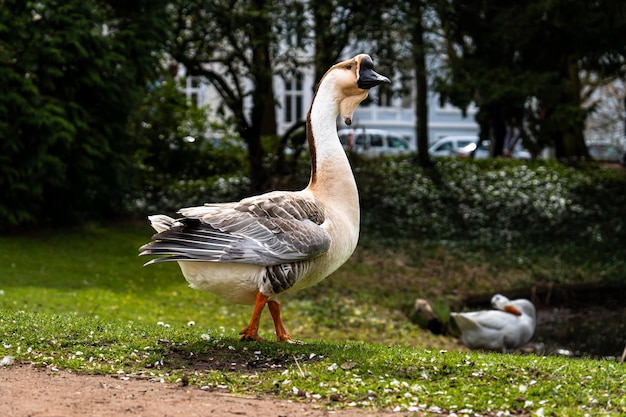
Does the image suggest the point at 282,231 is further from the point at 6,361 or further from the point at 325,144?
the point at 6,361

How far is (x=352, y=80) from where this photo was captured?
7.76m

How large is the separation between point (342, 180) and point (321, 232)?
749 millimetres

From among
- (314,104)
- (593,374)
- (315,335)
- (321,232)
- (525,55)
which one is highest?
(525,55)

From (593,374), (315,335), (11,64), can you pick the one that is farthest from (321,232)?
(11,64)

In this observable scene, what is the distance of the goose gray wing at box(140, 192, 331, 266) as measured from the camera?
22.3ft

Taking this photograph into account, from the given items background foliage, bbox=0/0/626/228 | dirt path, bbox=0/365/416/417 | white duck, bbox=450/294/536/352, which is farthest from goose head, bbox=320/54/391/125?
background foliage, bbox=0/0/626/228

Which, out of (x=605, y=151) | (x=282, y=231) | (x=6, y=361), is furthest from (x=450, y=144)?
(x=6, y=361)

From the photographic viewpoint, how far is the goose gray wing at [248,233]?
6.79 m

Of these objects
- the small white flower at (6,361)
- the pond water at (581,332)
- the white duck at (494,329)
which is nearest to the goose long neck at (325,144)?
the small white flower at (6,361)

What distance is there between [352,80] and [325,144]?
23.9 inches

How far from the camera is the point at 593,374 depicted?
269 inches

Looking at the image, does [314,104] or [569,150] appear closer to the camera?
[314,104]

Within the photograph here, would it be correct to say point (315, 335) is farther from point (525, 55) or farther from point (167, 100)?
point (167, 100)

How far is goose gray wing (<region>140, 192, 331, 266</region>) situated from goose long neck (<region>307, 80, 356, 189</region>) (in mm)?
437
